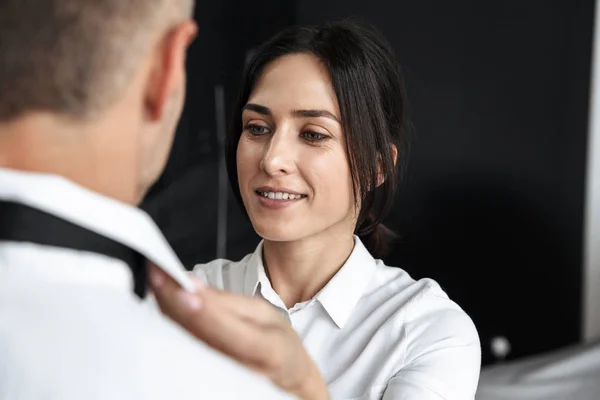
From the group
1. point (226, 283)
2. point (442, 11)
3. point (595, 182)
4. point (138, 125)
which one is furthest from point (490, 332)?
point (138, 125)

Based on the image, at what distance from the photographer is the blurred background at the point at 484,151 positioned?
9.97 ft

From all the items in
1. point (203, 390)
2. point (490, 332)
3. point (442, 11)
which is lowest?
point (490, 332)

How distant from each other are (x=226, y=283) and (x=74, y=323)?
39.7 inches

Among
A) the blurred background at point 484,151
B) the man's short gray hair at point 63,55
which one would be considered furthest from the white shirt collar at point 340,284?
the blurred background at point 484,151

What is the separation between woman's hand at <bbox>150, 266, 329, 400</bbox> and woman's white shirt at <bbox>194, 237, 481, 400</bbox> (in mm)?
Result: 500

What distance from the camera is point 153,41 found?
721mm

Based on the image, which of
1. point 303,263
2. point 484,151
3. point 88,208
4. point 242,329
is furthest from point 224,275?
point 484,151

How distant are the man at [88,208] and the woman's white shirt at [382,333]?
2.25 feet

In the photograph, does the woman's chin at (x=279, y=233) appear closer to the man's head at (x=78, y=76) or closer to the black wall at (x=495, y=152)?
the man's head at (x=78, y=76)

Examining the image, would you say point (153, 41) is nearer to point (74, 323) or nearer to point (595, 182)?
point (74, 323)

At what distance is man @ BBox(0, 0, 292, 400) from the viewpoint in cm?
63

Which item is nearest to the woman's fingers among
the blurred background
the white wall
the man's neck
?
the man's neck

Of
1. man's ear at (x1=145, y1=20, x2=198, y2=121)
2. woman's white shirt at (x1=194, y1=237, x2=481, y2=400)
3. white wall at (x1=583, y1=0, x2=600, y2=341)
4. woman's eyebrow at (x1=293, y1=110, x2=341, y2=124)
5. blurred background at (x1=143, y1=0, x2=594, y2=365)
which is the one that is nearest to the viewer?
man's ear at (x1=145, y1=20, x2=198, y2=121)

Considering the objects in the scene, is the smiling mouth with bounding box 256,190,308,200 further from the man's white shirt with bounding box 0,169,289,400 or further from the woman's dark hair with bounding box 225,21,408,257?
the man's white shirt with bounding box 0,169,289,400
